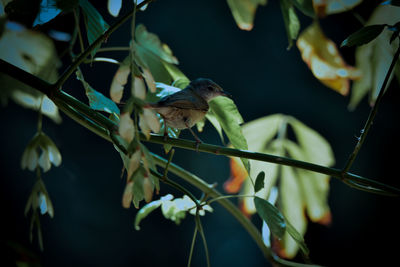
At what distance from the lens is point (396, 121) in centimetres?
109

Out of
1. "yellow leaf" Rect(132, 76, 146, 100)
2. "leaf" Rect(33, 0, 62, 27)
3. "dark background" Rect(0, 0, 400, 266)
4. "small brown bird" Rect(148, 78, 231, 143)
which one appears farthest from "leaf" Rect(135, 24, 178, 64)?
"dark background" Rect(0, 0, 400, 266)

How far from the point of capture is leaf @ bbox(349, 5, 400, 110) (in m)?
0.48

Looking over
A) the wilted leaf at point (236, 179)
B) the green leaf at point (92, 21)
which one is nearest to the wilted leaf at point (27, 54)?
the green leaf at point (92, 21)

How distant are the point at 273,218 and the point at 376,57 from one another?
355mm

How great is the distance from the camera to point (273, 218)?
30 cm

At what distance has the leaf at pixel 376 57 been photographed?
48cm

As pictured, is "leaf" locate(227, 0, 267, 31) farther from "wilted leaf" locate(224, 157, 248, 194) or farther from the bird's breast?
"wilted leaf" locate(224, 157, 248, 194)

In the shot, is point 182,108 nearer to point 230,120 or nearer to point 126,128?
point 230,120

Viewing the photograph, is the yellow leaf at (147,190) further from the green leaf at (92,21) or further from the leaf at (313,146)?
the leaf at (313,146)

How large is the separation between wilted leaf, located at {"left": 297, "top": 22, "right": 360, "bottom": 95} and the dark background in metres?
0.40

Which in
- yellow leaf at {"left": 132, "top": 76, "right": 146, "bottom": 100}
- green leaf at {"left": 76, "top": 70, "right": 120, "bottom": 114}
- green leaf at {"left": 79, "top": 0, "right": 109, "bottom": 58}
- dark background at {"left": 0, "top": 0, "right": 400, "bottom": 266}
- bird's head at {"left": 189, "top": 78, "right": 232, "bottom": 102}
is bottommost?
dark background at {"left": 0, "top": 0, "right": 400, "bottom": 266}

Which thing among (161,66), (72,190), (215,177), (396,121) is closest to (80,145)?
(72,190)

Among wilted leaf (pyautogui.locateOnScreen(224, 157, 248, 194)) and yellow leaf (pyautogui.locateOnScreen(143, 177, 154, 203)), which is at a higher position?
yellow leaf (pyautogui.locateOnScreen(143, 177, 154, 203))

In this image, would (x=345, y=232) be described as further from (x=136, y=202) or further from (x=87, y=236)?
(x=136, y=202)
